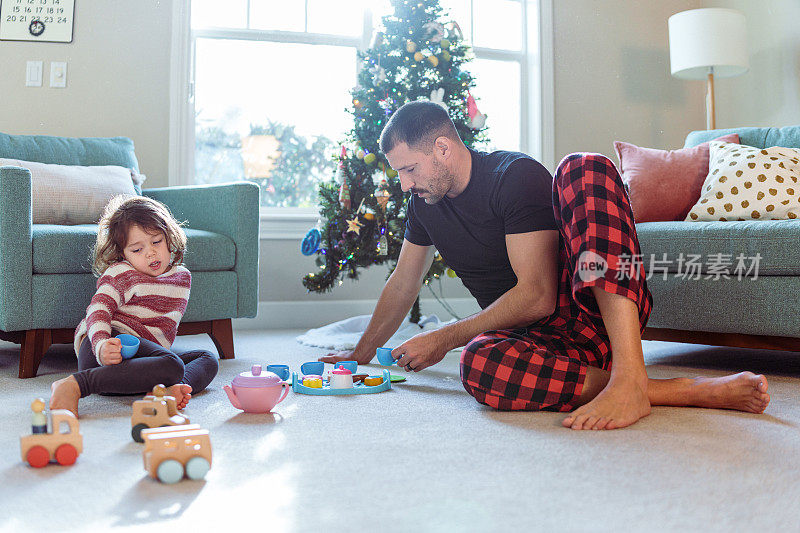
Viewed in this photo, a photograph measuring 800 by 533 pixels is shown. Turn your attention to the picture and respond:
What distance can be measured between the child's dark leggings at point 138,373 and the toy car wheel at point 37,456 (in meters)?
0.47

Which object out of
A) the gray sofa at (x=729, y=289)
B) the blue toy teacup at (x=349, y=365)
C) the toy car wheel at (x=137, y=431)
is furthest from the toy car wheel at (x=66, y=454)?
the gray sofa at (x=729, y=289)

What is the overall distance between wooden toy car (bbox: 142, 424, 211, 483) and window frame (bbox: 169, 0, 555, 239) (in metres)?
2.51

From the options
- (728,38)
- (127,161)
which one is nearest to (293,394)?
(127,161)

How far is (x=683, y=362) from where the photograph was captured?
2.38m

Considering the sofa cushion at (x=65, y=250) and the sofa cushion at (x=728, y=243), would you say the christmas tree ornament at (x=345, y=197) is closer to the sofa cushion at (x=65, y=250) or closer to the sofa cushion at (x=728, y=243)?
the sofa cushion at (x=65, y=250)

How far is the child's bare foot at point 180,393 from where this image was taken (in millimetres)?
1569

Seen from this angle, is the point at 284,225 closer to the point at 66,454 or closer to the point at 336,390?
the point at 336,390

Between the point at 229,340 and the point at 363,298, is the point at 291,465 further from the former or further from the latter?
the point at 363,298

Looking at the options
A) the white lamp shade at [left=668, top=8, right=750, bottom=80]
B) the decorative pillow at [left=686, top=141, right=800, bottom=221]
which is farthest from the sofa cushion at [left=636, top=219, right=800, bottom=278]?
the white lamp shade at [left=668, top=8, right=750, bottom=80]

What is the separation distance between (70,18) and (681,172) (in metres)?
2.76

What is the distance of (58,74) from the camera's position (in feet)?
10.7

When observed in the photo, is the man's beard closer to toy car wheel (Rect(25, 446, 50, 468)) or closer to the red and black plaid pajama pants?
the red and black plaid pajama pants

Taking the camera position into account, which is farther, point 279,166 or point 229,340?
point 279,166

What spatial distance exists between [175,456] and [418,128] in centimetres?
97
